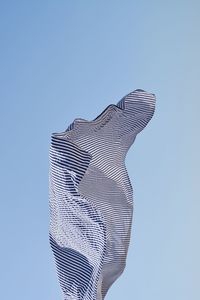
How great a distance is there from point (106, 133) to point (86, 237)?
1.09 metres

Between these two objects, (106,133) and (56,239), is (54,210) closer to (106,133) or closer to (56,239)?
(56,239)

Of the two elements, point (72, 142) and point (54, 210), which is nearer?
point (72, 142)

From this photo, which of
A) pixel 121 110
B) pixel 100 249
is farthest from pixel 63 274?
pixel 121 110

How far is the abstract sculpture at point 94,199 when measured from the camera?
23.6ft

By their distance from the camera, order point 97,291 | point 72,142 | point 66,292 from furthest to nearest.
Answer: point 66,292, point 97,291, point 72,142

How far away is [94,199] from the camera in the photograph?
7.39 meters

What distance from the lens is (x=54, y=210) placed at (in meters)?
7.61

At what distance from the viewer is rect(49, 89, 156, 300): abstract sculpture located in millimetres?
7199

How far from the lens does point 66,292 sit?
25.9ft

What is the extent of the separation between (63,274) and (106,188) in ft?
3.53

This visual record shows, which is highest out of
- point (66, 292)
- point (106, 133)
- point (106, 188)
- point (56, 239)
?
point (106, 133)

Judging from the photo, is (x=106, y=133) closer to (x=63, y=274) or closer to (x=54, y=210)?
(x=54, y=210)

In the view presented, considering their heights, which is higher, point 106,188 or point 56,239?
point 106,188

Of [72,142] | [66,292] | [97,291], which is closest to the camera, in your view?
[72,142]
